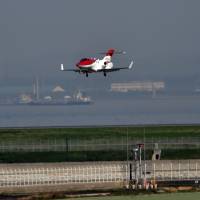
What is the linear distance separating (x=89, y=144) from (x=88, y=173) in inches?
1154

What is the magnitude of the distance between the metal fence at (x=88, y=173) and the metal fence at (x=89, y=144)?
18866 millimetres

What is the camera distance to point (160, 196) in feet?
151

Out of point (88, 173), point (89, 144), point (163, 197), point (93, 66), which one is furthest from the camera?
point (93, 66)

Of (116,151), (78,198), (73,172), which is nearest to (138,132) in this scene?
(116,151)

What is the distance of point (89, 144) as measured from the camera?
3248 inches

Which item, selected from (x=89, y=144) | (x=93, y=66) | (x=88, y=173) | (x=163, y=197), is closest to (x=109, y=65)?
(x=93, y=66)

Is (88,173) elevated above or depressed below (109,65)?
below

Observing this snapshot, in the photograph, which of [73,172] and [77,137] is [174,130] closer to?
[77,137]

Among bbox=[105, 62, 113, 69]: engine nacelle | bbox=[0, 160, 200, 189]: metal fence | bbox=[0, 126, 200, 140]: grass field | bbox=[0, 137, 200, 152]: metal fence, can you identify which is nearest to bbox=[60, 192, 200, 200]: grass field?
bbox=[0, 160, 200, 189]: metal fence

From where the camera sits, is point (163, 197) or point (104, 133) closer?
point (163, 197)

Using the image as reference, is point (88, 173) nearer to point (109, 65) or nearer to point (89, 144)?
point (89, 144)

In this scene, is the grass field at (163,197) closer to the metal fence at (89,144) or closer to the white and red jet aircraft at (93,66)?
the metal fence at (89,144)

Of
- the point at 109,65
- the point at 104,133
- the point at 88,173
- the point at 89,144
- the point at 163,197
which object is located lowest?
the point at 104,133

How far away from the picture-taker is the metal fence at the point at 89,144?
77.8 m
